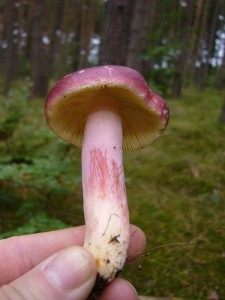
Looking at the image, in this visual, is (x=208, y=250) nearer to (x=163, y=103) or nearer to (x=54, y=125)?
(x=163, y=103)

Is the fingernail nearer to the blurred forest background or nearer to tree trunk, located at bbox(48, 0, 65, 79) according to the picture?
the blurred forest background

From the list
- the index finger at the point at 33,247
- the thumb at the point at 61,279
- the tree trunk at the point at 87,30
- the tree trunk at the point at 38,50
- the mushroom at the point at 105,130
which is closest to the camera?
the thumb at the point at 61,279

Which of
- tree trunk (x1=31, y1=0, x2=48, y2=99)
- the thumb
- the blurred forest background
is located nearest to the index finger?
the blurred forest background

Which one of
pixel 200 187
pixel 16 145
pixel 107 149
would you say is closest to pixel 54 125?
pixel 107 149

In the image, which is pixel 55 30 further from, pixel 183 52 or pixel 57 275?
pixel 57 275

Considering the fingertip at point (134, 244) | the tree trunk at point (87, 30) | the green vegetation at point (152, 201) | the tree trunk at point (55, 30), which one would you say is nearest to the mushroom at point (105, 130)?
the fingertip at point (134, 244)

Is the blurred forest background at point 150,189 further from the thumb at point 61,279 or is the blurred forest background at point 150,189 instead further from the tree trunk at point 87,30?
the tree trunk at point 87,30
